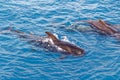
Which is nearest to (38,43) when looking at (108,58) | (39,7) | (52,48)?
(52,48)

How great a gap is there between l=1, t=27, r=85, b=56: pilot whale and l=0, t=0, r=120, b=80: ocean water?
222mm

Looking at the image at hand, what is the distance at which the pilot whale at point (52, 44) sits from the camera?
39.7 feet

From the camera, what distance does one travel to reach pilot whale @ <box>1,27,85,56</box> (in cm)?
1210

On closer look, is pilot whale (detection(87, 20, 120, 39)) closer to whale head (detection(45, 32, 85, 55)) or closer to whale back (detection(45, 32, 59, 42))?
whale head (detection(45, 32, 85, 55))

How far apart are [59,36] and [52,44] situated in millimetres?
1231

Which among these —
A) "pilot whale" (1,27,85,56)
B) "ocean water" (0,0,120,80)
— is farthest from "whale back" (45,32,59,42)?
"ocean water" (0,0,120,80)

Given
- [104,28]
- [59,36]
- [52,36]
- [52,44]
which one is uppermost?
[104,28]

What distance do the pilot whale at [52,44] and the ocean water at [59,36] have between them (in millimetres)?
222

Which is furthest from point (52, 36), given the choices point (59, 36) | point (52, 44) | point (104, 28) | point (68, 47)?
point (104, 28)

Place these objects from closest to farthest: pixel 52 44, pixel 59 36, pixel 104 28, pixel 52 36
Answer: pixel 52 36, pixel 52 44, pixel 59 36, pixel 104 28

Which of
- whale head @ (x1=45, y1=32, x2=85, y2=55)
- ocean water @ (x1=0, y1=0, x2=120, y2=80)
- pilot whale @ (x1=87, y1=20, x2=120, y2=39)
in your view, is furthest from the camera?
pilot whale @ (x1=87, y1=20, x2=120, y2=39)

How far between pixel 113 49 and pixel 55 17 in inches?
163

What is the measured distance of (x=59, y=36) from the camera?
542 inches

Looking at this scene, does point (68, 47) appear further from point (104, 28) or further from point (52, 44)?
point (104, 28)
